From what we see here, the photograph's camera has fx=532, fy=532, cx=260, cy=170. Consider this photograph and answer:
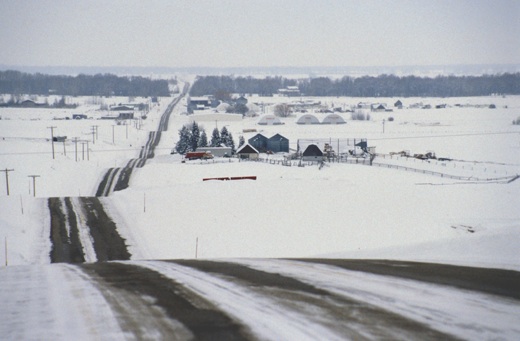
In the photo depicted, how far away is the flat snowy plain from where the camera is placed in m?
10.1

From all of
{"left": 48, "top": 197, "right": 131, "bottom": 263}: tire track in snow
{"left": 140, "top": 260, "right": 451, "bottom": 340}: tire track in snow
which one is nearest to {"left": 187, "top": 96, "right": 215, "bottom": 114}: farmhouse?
{"left": 48, "top": 197, "right": 131, "bottom": 263}: tire track in snow

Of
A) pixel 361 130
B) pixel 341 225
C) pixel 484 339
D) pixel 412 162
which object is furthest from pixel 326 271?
pixel 361 130

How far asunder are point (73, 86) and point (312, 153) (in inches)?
5886

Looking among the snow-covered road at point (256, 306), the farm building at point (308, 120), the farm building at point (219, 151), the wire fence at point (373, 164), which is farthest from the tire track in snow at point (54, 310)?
the farm building at point (308, 120)

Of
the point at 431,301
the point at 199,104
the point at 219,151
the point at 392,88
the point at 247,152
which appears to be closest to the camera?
the point at 431,301

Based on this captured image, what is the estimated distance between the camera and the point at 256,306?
6.49 m

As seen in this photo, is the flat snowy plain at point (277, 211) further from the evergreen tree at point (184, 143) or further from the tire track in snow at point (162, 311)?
the evergreen tree at point (184, 143)

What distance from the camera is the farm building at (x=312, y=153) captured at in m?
51.5

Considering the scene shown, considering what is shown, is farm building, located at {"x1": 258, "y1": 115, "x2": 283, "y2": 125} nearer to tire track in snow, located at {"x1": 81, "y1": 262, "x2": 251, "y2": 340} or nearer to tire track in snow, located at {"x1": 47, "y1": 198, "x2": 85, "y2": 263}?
tire track in snow, located at {"x1": 47, "y1": 198, "x2": 85, "y2": 263}

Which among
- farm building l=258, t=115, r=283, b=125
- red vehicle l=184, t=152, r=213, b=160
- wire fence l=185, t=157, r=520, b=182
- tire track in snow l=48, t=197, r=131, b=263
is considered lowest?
tire track in snow l=48, t=197, r=131, b=263

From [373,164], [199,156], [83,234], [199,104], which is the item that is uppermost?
[199,104]

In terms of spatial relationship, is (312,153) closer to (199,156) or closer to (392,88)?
(199,156)

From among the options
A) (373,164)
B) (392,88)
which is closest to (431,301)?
(373,164)

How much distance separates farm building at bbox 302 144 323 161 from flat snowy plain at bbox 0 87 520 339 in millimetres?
5155
